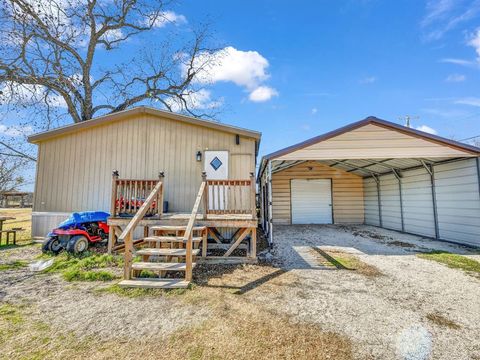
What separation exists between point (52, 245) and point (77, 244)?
0.74 meters

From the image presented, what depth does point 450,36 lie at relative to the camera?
8.87m

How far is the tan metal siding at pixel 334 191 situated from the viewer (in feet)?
38.7

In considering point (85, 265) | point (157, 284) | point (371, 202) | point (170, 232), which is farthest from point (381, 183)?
point (85, 265)

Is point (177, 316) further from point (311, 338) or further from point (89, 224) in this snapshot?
point (89, 224)

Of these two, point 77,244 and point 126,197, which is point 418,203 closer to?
point 126,197

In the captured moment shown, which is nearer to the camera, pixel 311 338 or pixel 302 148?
pixel 311 338

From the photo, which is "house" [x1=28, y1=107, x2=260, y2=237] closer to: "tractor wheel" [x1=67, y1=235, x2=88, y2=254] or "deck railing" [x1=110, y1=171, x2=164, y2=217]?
"deck railing" [x1=110, y1=171, x2=164, y2=217]

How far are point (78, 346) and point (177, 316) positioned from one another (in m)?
0.92

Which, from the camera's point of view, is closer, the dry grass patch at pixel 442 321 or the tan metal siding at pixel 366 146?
the dry grass patch at pixel 442 321

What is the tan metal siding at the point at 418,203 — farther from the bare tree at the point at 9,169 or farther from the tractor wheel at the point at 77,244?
the bare tree at the point at 9,169

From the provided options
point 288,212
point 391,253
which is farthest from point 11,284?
point 288,212

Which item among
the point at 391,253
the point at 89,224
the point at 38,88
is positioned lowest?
the point at 391,253

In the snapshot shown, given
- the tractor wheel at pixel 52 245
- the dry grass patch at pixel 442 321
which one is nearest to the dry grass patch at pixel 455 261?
the dry grass patch at pixel 442 321

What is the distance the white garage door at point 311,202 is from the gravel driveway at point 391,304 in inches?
250
